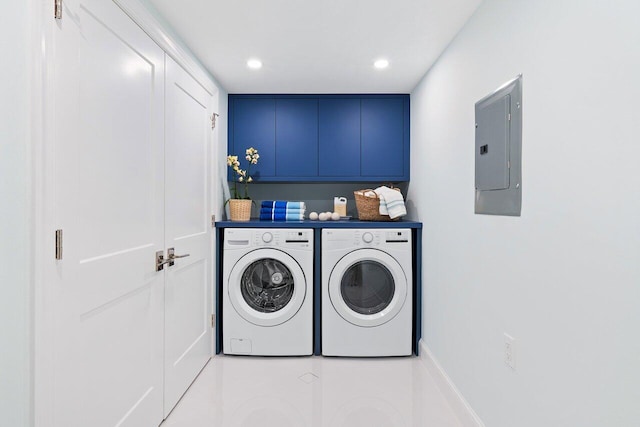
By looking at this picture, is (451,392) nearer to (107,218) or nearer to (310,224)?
(310,224)

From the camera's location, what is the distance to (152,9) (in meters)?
1.75

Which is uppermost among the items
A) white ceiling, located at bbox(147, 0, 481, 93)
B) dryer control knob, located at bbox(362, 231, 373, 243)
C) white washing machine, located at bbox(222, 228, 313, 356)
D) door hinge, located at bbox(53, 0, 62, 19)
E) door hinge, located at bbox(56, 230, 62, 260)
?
white ceiling, located at bbox(147, 0, 481, 93)

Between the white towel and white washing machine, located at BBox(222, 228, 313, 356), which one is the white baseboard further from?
the white towel

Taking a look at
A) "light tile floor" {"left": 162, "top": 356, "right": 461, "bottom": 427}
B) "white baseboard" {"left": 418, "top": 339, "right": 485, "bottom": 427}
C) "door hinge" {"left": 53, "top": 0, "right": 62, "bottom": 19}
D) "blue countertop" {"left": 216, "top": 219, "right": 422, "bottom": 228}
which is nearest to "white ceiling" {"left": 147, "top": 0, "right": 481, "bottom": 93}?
"door hinge" {"left": 53, "top": 0, "right": 62, "bottom": 19}

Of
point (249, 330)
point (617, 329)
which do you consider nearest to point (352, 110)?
point (249, 330)

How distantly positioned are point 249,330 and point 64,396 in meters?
1.59

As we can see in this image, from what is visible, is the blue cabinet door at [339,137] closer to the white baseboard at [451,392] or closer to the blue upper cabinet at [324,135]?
the blue upper cabinet at [324,135]

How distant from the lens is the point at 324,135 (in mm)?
3158

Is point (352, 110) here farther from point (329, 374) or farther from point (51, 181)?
point (51, 181)

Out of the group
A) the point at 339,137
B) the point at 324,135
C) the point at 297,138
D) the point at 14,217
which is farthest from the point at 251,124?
the point at 14,217

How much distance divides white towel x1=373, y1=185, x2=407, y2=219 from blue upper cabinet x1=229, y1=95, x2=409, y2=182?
0.31 meters

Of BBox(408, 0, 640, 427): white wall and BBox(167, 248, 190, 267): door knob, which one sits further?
BBox(167, 248, 190, 267): door knob

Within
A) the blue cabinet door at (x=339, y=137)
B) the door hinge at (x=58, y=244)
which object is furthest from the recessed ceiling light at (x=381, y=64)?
the door hinge at (x=58, y=244)

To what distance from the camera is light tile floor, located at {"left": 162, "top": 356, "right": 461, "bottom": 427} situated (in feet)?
6.40
